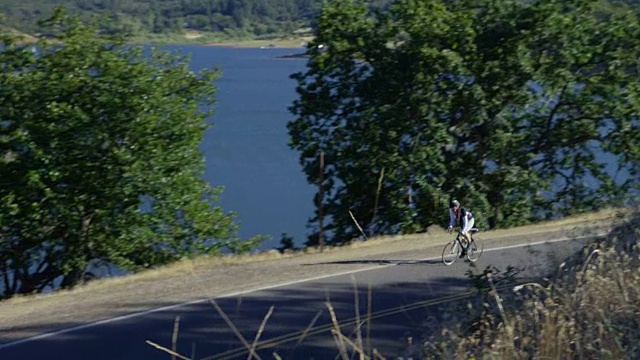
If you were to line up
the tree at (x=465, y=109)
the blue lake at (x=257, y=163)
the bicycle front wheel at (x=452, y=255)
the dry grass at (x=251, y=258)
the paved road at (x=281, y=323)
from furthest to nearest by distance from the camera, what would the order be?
the blue lake at (x=257, y=163)
the tree at (x=465, y=109)
the dry grass at (x=251, y=258)
the bicycle front wheel at (x=452, y=255)
the paved road at (x=281, y=323)

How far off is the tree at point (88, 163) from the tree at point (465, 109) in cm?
492

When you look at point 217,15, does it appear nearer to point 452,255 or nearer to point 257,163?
point 257,163

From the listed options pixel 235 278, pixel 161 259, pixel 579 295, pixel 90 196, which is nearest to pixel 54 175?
pixel 90 196

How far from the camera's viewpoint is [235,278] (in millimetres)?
17547

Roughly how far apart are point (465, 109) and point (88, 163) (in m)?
10.8

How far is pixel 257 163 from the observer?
1705 inches

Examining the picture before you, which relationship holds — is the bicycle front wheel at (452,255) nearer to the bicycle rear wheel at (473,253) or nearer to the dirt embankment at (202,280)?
the bicycle rear wheel at (473,253)

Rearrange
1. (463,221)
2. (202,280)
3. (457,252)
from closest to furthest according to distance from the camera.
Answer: (202,280) < (463,221) < (457,252)

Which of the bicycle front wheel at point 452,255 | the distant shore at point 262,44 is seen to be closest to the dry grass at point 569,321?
the bicycle front wheel at point 452,255

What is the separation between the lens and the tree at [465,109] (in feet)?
93.1

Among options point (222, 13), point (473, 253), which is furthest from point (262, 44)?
point (473, 253)

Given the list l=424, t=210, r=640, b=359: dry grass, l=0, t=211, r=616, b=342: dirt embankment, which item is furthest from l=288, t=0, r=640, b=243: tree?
l=424, t=210, r=640, b=359: dry grass

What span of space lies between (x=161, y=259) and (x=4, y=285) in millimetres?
3957

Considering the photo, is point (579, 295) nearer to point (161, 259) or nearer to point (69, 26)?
point (161, 259)
